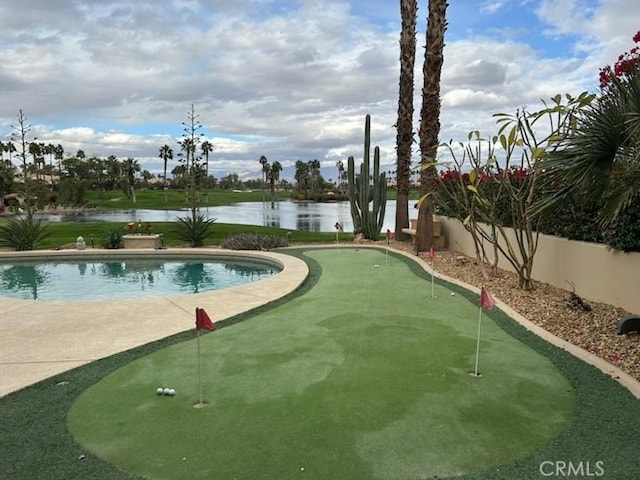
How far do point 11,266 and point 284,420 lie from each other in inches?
499

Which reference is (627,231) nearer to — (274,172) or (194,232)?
(194,232)

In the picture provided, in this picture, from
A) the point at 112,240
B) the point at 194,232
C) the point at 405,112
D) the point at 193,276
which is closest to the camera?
the point at 193,276

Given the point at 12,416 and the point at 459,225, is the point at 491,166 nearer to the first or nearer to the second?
the point at 459,225

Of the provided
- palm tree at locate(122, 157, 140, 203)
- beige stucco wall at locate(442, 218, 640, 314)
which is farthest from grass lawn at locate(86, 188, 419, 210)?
beige stucco wall at locate(442, 218, 640, 314)

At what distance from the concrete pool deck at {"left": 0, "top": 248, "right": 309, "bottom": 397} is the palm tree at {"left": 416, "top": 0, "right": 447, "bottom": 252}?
14.4 ft

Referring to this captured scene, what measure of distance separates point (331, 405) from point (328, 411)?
0.36 ft

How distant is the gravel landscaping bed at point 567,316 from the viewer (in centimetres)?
479

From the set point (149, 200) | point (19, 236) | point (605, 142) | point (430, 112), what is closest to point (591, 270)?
point (605, 142)

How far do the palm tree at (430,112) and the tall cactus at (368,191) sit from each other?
3.19 meters

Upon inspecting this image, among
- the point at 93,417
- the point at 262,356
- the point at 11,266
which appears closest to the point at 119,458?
the point at 93,417

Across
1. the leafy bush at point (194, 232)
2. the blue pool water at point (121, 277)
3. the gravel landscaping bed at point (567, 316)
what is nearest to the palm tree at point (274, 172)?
the leafy bush at point (194, 232)

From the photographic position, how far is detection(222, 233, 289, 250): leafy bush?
1420 cm

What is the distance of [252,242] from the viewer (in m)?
14.3

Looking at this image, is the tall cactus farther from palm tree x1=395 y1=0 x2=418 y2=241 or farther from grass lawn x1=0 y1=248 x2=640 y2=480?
grass lawn x1=0 y1=248 x2=640 y2=480
